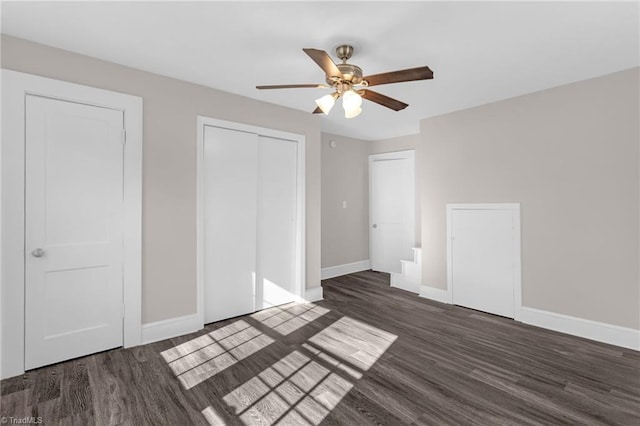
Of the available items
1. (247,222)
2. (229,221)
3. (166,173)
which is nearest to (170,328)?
(229,221)

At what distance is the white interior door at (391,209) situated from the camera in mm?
5594

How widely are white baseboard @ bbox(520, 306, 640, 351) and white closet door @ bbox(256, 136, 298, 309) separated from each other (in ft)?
9.15

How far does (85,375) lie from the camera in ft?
7.65

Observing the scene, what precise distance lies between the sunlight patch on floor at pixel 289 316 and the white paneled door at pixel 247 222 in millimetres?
123

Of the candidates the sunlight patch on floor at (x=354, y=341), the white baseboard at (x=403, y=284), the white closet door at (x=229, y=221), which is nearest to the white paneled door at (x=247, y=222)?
the white closet door at (x=229, y=221)

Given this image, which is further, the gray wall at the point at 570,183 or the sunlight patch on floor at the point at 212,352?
the gray wall at the point at 570,183

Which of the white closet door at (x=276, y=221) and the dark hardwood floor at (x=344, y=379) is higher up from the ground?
the white closet door at (x=276, y=221)

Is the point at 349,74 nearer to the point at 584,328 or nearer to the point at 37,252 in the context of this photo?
the point at 37,252

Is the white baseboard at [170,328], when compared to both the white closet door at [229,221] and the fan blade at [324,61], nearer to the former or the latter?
the white closet door at [229,221]

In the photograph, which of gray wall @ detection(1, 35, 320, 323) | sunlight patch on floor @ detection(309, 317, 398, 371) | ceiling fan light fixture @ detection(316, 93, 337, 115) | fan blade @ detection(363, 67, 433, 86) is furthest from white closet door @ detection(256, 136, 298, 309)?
fan blade @ detection(363, 67, 433, 86)

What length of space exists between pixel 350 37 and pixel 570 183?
106 inches

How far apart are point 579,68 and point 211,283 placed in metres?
4.17

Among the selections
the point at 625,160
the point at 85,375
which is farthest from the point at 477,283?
the point at 85,375

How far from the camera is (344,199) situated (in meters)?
5.73
